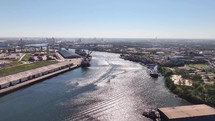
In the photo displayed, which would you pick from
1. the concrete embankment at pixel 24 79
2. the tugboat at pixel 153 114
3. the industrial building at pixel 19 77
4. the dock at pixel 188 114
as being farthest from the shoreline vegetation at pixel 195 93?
the industrial building at pixel 19 77

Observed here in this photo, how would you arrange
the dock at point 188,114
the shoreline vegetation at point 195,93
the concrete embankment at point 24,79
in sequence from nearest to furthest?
1. the dock at point 188,114
2. the shoreline vegetation at point 195,93
3. the concrete embankment at point 24,79

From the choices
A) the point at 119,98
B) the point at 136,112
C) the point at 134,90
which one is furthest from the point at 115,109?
the point at 134,90

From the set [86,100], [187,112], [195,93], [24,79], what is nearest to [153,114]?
[187,112]

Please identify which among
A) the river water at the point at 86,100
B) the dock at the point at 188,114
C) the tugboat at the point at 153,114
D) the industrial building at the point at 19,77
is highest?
the dock at the point at 188,114

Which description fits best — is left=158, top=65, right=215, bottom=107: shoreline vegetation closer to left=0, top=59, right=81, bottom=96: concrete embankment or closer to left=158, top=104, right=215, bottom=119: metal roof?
left=158, top=104, right=215, bottom=119: metal roof

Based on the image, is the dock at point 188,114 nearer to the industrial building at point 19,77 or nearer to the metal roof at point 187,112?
the metal roof at point 187,112

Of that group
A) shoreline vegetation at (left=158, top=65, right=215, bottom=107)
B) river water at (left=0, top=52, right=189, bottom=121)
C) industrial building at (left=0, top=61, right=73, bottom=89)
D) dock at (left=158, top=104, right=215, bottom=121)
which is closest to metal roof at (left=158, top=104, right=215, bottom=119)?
dock at (left=158, top=104, right=215, bottom=121)
